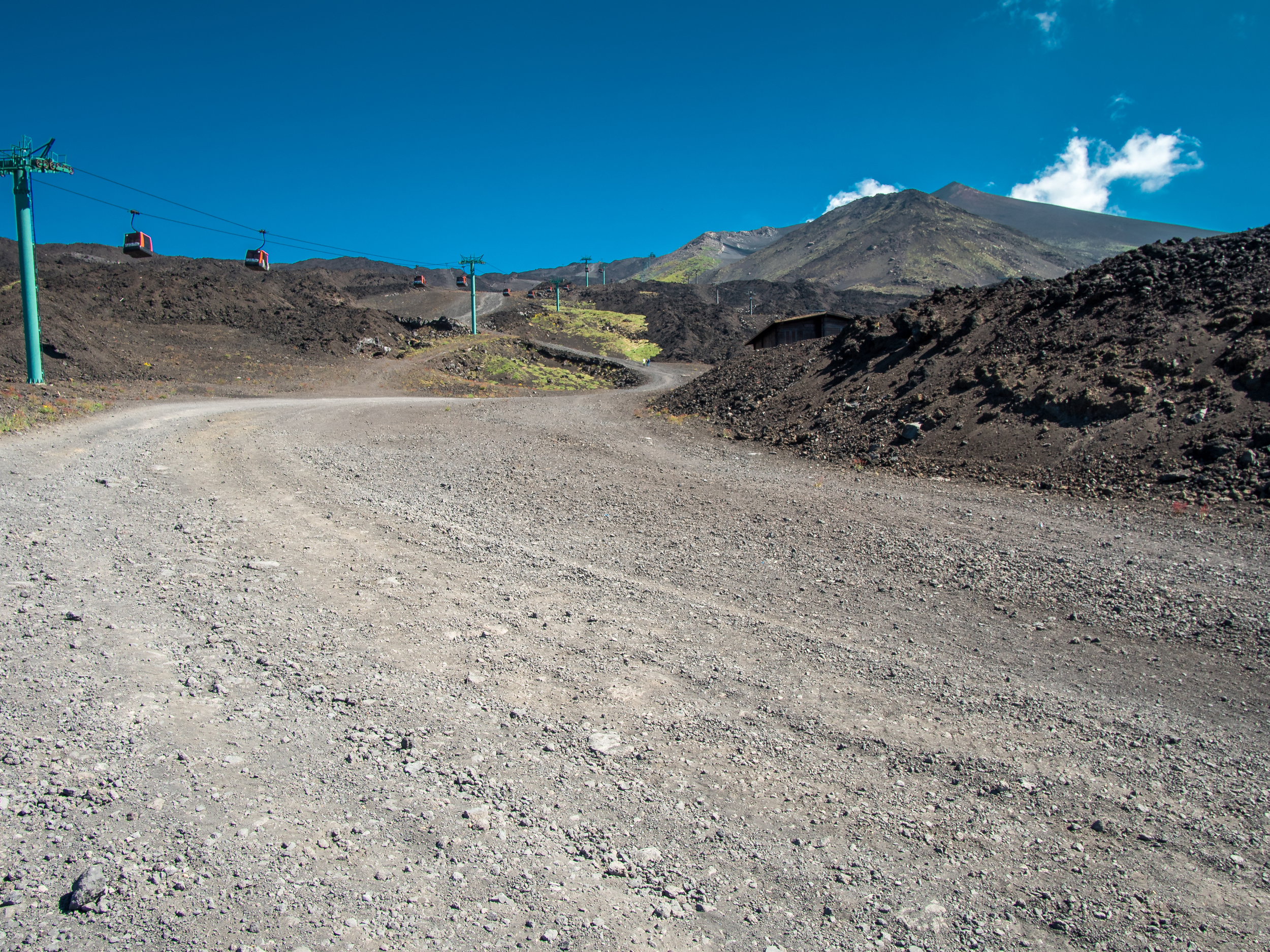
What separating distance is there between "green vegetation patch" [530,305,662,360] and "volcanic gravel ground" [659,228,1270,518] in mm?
45510

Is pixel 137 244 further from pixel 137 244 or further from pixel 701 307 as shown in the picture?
pixel 701 307

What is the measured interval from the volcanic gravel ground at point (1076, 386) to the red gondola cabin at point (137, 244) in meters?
23.4

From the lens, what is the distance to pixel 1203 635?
17.8 ft

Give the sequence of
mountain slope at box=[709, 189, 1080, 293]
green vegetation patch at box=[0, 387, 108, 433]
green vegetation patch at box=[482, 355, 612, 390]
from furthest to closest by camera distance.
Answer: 1. mountain slope at box=[709, 189, 1080, 293]
2. green vegetation patch at box=[482, 355, 612, 390]
3. green vegetation patch at box=[0, 387, 108, 433]

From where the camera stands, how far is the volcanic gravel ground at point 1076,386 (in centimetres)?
1032

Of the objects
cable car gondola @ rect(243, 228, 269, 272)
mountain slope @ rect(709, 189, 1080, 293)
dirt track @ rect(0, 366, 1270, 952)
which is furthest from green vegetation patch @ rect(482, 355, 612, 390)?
mountain slope @ rect(709, 189, 1080, 293)

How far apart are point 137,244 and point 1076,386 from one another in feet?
101

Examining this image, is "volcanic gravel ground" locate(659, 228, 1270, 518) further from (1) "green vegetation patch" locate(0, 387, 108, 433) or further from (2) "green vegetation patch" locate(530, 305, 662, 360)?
(2) "green vegetation patch" locate(530, 305, 662, 360)

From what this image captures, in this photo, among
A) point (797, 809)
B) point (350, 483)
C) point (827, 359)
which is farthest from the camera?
point (827, 359)

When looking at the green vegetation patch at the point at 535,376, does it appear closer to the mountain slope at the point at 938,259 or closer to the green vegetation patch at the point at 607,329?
the green vegetation patch at the point at 607,329

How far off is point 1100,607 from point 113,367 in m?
34.2

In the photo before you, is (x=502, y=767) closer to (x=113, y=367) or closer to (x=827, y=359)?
(x=827, y=359)

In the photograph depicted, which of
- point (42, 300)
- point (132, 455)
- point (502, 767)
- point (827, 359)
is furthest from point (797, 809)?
point (42, 300)

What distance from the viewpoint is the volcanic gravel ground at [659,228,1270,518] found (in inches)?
406
